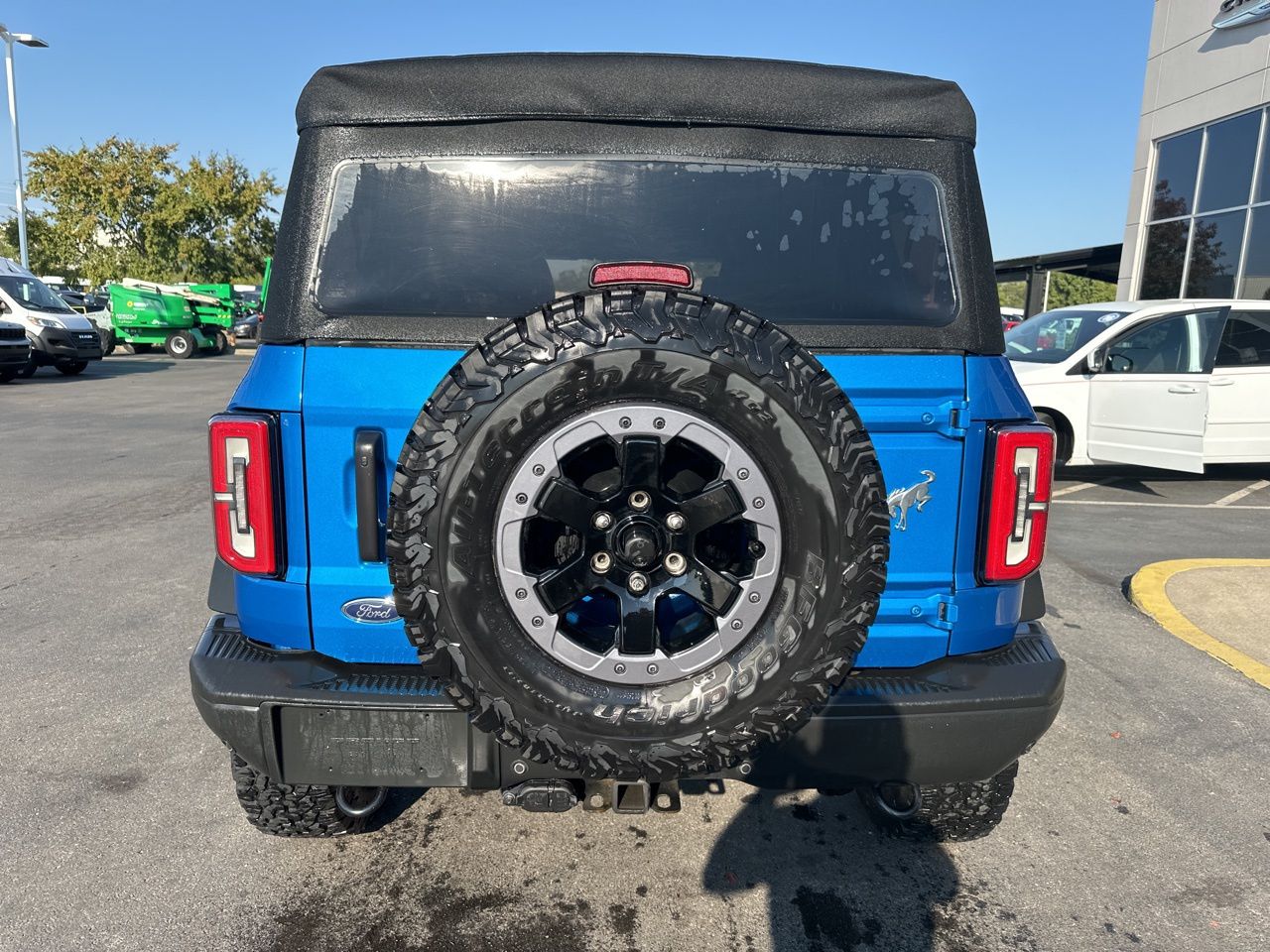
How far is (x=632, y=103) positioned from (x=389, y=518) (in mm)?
1193

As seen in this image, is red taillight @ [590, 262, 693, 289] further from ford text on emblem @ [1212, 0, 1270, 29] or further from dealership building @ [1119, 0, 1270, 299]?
ford text on emblem @ [1212, 0, 1270, 29]

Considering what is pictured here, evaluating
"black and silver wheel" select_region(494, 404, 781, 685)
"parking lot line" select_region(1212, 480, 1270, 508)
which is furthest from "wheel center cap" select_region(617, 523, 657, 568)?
"parking lot line" select_region(1212, 480, 1270, 508)

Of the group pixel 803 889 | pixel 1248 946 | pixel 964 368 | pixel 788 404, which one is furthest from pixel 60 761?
pixel 1248 946

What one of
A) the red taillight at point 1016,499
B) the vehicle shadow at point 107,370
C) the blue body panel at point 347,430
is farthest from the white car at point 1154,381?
the vehicle shadow at point 107,370

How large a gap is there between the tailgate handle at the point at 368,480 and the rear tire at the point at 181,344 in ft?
90.5

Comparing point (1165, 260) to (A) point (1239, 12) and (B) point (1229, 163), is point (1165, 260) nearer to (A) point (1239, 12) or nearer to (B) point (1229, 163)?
(B) point (1229, 163)

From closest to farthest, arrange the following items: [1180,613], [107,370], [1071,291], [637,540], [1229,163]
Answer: [637,540] < [1180,613] < [1229,163] < [107,370] < [1071,291]

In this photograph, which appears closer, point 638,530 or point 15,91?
point 638,530

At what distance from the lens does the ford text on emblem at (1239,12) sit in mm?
14604

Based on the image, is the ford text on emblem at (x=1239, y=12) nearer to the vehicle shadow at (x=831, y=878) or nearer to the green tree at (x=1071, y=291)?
the vehicle shadow at (x=831, y=878)

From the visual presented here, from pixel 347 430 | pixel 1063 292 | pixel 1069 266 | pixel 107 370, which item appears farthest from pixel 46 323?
pixel 1063 292

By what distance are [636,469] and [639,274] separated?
0.50 metres

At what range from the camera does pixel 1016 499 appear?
2.23 m

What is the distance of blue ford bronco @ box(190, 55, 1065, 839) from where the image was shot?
6.07ft
